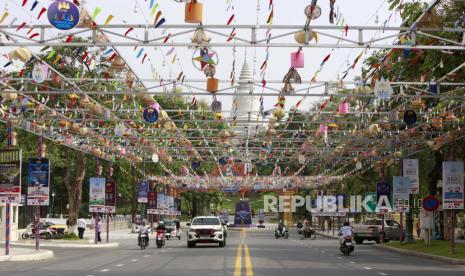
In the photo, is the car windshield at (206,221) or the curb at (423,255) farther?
the car windshield at (206,221)

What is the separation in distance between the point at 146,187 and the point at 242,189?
31.8m

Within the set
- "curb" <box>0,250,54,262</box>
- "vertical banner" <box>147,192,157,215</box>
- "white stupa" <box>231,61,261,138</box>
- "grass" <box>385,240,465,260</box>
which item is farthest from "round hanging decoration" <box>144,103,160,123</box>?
"vertical banner" <box>147,192,157,215</box>

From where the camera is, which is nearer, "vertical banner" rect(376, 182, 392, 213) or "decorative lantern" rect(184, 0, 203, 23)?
"decorative lantern" rect(184, 0, 203, 23)

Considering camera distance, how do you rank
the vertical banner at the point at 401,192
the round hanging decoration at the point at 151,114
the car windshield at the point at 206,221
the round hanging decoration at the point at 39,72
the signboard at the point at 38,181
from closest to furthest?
the round hanging decoration at the point at 39,72
the round hanging decoration at the point at 151,114
the signboard at the point at 38,181
the vertical banner at the point at 401,192
the car windshield at the point at 206,221

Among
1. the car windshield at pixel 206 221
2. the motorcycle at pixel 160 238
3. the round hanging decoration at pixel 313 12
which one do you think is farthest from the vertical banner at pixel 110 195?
the round hanging decoration at pixel 313 12

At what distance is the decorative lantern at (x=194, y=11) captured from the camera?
18844mm

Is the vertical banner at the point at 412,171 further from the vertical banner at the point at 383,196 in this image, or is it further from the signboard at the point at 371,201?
the signboard at the point at 371,201

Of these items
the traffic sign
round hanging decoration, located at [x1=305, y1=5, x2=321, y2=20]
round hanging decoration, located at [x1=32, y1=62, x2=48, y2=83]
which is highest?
round hanging decoration, located at [x1=305, y1=5, x2=321, y2=20]

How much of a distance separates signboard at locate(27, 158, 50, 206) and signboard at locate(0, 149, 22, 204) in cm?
321

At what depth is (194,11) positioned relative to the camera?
18844mm

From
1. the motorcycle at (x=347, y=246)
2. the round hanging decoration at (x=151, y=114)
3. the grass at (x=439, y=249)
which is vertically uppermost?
the round hanging decoration at (x=151, y=114)

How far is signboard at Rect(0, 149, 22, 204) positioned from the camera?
104 ft

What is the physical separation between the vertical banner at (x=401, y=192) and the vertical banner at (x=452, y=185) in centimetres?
772

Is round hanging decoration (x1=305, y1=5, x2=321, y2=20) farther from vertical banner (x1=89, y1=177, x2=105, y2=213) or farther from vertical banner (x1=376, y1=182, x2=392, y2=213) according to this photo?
vertical banner (x1=376, y1=182, x2=392, y2=213)
